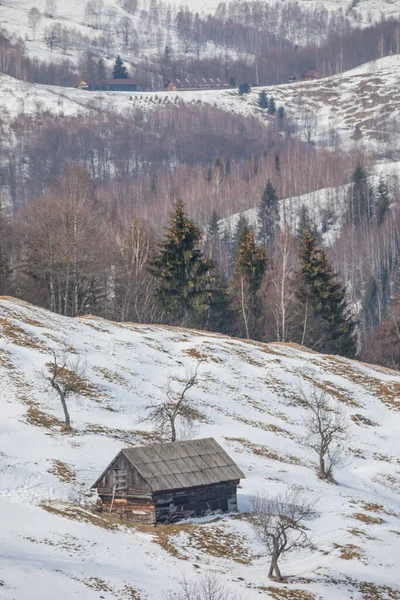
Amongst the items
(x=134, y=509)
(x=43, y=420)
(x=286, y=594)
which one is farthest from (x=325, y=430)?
(x=286, y=594)

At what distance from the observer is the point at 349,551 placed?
49.5m

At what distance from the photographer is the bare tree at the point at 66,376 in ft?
210

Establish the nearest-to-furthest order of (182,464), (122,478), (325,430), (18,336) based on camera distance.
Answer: (122,478) → (182,464) → (325,430) → (18,336)

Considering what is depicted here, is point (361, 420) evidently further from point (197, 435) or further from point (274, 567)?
point (274, 567)

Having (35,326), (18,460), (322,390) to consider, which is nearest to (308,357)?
(322,390)

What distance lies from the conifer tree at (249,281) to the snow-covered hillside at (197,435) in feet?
50.5

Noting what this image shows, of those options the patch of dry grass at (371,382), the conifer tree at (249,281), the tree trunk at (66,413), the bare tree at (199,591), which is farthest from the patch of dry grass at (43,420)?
the conifer tree at (249,281)

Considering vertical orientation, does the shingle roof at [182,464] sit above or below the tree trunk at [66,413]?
below

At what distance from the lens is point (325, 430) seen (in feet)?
208

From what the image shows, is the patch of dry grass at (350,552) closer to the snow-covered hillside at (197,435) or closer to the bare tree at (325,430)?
the snow-covered hillside at (197,435)

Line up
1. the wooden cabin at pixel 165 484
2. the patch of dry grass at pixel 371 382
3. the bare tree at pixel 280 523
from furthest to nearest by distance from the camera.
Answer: the patch of dry grass at pixel 371 382, the wooden cabin at pixel 165 484, the bare tree at pixel 280 523

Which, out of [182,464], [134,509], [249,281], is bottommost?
[134,509]

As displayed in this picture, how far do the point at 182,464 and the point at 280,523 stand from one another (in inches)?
286

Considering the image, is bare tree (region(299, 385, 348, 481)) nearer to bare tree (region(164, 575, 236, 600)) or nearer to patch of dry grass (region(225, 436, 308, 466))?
patch of dry grass (region(225, 436, 308, 466))
